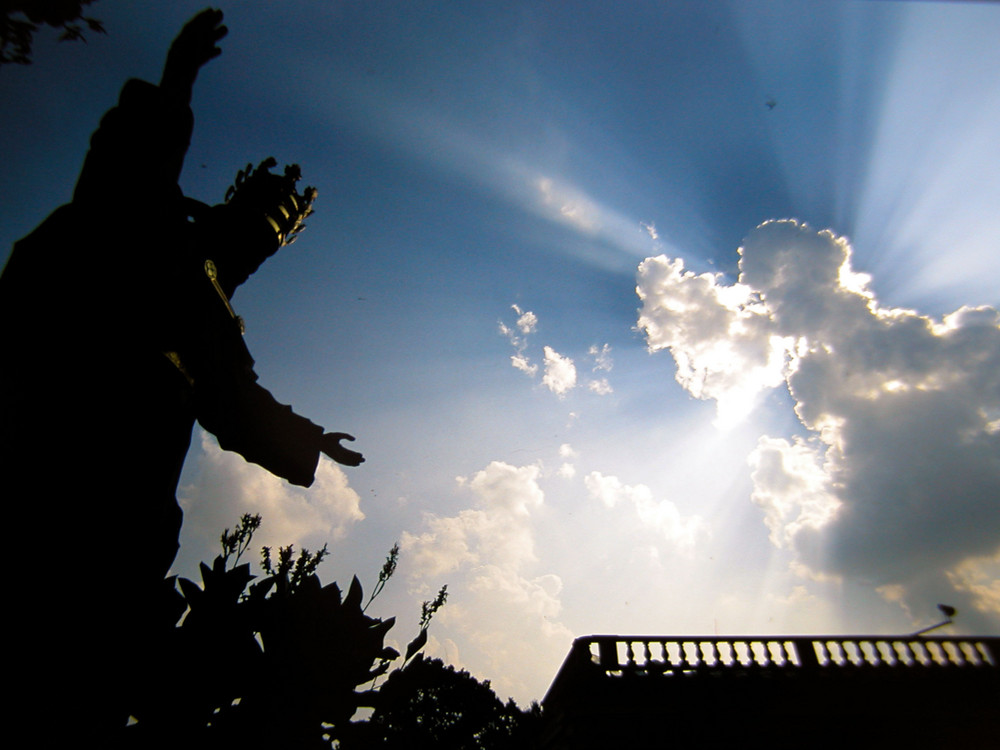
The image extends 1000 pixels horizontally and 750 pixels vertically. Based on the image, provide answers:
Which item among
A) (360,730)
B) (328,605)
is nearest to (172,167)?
(328,605)

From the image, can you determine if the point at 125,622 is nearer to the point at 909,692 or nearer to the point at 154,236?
the point at 154,236

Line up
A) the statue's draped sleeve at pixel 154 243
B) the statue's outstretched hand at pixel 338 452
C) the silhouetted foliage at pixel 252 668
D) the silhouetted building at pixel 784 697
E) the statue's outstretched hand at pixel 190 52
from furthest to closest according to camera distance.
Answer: the silhouetted building at pixel 784 697 < the statue's outstretched hand at pixel 338 452 < the statue's outstretched hand at pixel 190 52 < the statue's draped sleeve at pixel 154 243 < the silhouetted foliage at pixel 252 668

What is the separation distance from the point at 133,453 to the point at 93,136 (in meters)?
1.53

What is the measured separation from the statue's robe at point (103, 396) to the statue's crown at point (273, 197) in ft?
2.43

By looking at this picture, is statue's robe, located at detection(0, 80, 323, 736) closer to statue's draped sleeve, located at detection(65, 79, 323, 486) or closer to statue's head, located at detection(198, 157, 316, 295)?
statue's draped sleeve, located at detection(65, 79, 323, 486)

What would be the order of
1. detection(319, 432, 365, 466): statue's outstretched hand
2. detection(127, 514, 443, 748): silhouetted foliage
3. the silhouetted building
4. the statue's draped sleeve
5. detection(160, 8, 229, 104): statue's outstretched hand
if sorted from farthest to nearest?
1. the silhouetted building
2. detection(319, 432, 365, 466): statue's outstretched hand
3. detection(160, 8, 229, 104): statue's outstretched hand
4. the statue's draped sleeve
5. detection(127, 514, 443, 748): silhouetted foliage

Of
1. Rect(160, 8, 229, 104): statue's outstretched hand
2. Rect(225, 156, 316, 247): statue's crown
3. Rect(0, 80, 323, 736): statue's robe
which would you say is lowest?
Rect(0, 80, 323, 736): statue's robe

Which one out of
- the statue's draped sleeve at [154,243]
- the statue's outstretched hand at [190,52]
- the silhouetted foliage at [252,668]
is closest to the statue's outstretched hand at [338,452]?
the statue's draped sleeve at [154,243]

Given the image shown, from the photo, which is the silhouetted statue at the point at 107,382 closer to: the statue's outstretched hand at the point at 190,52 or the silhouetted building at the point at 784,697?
the statue's outstretched hand at the point at 190,52

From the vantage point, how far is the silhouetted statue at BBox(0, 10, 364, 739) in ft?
5.16

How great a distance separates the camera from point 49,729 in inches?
50.5

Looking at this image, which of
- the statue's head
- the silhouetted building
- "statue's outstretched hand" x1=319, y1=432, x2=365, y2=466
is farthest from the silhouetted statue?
the silhouetted building

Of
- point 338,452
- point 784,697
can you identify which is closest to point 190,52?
point 338,452

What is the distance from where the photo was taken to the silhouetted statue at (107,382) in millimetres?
1574
